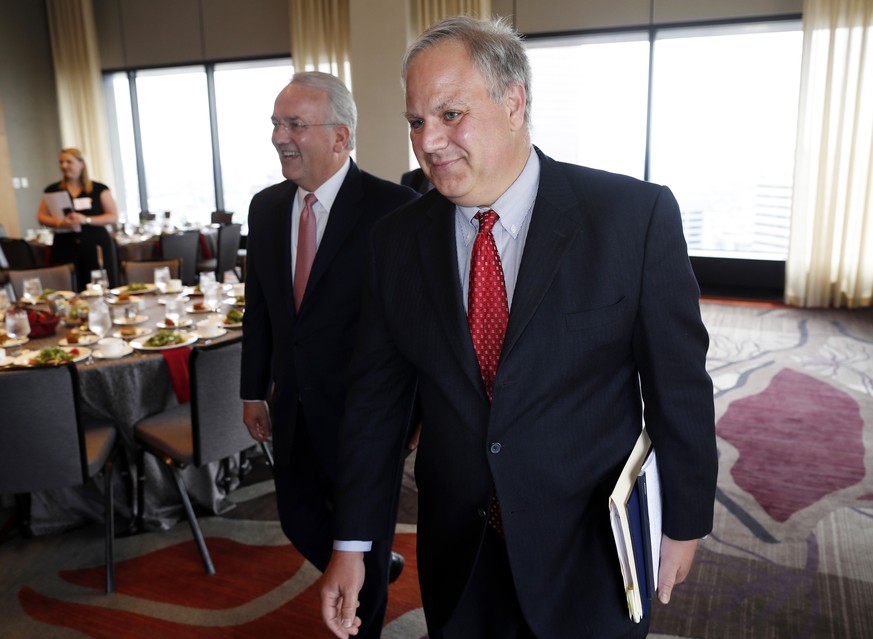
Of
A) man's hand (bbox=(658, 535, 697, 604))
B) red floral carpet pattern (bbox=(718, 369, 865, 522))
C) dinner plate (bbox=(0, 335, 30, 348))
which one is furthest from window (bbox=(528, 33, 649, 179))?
man's hand (bbox=(658, 535, 697, 604))

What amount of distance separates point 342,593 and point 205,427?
174 cm

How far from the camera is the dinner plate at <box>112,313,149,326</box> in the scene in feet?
12.6

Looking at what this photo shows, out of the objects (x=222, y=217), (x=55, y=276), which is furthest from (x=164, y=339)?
(x=222, y=217)

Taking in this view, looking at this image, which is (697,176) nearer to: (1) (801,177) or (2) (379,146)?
(1) (801,177)

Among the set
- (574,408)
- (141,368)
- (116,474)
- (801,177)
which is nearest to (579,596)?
(574,408)

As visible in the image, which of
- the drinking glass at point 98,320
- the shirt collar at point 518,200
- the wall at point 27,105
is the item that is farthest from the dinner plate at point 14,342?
the wall at point 27,105

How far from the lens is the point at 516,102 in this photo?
4.39 ft

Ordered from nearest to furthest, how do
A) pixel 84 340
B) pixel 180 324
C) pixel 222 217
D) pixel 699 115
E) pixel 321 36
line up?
pixel 84 340 < pixel 180 324 < pixel 699 115 < pixel 222 217 < pixel 321 36

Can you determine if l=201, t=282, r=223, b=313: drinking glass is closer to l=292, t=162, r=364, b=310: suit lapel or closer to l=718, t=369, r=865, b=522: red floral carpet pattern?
l=292, t=162, r=364, b=310: suit lapel

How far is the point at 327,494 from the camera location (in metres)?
2.50

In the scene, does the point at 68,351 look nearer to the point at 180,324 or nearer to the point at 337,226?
the point at 180,324

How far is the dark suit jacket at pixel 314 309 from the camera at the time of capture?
2227 millimetres

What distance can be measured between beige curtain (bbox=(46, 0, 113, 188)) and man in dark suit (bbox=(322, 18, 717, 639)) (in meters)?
10.7

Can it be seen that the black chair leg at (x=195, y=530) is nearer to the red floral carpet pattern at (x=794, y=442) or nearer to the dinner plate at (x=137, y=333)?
the dinner plate at (x=137, y=333)
